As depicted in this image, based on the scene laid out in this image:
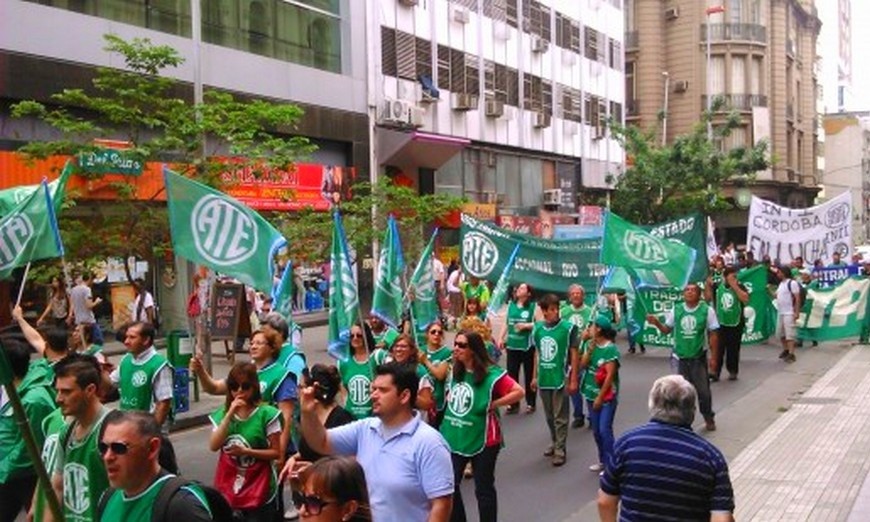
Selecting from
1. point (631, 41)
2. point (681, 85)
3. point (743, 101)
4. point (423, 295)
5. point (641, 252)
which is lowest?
point (423, 295)

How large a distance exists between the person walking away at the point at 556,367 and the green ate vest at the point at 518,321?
90.4 inches

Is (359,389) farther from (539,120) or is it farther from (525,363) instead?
(539,120)

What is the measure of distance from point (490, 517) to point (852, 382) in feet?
33.0

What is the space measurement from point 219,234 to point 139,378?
4.14 ft

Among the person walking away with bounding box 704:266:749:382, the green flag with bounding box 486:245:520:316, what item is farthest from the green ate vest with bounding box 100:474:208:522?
the person walking away with bounding box 704:266:749:382

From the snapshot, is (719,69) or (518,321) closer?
(518,321)

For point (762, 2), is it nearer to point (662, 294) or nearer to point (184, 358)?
point (662, 294)

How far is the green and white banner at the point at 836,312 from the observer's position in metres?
20.9

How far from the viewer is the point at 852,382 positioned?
1569 centimetres

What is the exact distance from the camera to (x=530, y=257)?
14.6 m

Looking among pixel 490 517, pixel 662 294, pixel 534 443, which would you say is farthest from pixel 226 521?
pixel 662 294

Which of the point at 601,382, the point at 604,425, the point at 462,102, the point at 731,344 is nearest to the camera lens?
the point at 604,425

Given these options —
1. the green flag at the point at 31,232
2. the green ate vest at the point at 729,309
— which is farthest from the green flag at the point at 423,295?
the green ate vest at the point at 729,309

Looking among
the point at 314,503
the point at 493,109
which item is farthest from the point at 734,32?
the point at 314,503
